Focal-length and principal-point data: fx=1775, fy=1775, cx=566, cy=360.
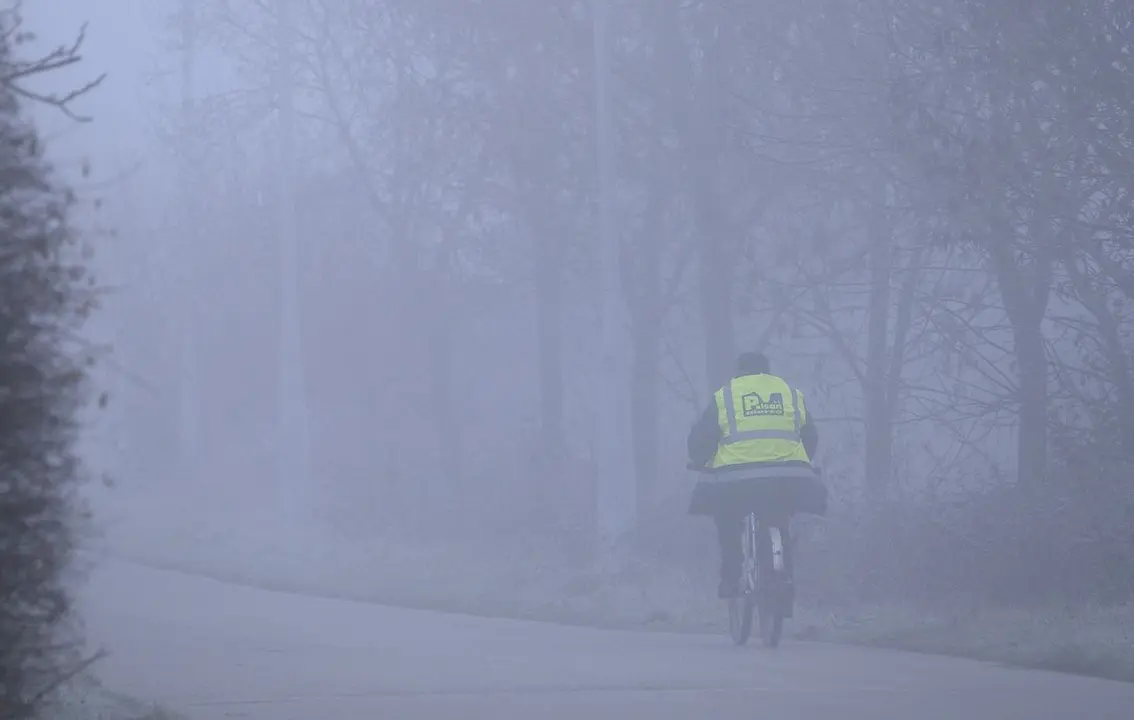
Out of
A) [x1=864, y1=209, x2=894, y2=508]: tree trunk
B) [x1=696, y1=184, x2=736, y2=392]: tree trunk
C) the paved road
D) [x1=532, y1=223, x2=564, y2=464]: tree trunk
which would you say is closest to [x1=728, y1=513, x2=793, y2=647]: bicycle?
the paved road

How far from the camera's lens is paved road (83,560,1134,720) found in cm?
880

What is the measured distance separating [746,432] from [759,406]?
7.9 inches

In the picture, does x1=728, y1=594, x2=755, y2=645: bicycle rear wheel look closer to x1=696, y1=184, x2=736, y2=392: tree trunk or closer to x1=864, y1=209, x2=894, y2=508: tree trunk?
x1=864, y1=209, x2=894, y2=508: tree trunk

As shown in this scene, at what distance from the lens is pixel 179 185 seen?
37.6 m

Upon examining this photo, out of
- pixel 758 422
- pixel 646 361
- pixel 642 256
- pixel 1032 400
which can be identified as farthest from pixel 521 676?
pixel 646 361

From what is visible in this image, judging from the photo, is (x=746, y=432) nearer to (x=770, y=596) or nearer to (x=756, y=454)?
(x=756, y=454)

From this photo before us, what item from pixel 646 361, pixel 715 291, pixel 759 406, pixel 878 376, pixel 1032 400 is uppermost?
pixel 715 291

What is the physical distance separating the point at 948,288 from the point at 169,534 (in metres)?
13.6

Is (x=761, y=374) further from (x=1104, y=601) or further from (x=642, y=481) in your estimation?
(x=642, y=481)

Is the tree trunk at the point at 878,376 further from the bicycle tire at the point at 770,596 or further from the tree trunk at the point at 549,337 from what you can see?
the bicycle tire at the point at 770,596

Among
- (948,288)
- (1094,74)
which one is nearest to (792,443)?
(1094,74)

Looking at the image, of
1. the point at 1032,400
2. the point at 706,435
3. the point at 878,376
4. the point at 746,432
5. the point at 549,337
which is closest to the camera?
the point at 746,432

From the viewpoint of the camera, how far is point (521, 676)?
10234mm

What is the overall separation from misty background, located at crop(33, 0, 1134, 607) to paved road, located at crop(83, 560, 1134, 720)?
195 cm
